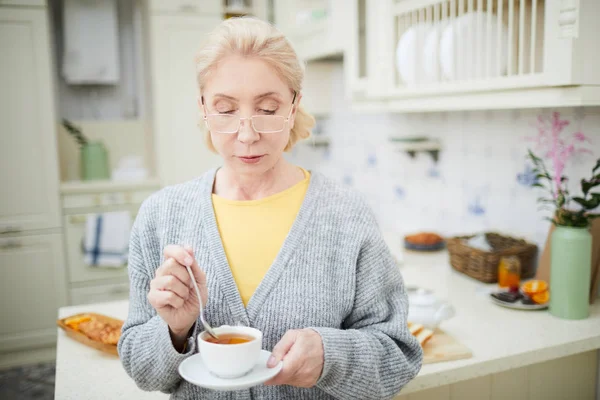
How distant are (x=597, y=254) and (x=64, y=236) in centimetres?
275

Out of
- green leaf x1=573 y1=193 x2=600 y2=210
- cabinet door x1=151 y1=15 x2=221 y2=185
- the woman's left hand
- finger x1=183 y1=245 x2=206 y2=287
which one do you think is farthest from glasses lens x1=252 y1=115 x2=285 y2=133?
cabinet door x1=151 y1=15 x2=221 y2=185

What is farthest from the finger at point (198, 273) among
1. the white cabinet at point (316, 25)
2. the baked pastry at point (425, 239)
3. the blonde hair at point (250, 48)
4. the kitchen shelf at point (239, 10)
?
the kitchen shelf at point (239, 10)

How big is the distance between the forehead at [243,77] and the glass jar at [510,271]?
1.13 meters

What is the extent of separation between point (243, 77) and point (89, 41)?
9.18 feet

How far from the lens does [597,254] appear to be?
1.58 meters

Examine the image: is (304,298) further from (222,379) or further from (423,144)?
(423,144)

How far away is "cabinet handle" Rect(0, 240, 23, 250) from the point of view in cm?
300

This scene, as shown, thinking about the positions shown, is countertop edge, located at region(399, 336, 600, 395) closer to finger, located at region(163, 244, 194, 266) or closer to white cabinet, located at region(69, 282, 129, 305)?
finger, located at region(163, 244, 194, 266)

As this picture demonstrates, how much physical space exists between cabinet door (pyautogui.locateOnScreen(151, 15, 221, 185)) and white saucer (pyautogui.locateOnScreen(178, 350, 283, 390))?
103 inches

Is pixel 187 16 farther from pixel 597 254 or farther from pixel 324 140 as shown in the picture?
pixel 597 254

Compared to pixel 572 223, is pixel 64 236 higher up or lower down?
lower down

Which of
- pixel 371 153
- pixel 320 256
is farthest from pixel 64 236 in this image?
pixel 320 256

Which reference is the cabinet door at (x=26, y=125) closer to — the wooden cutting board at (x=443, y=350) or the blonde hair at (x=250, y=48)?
the blonde hair at (x=250, y=48)

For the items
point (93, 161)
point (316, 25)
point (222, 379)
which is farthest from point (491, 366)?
point (93, 161)
